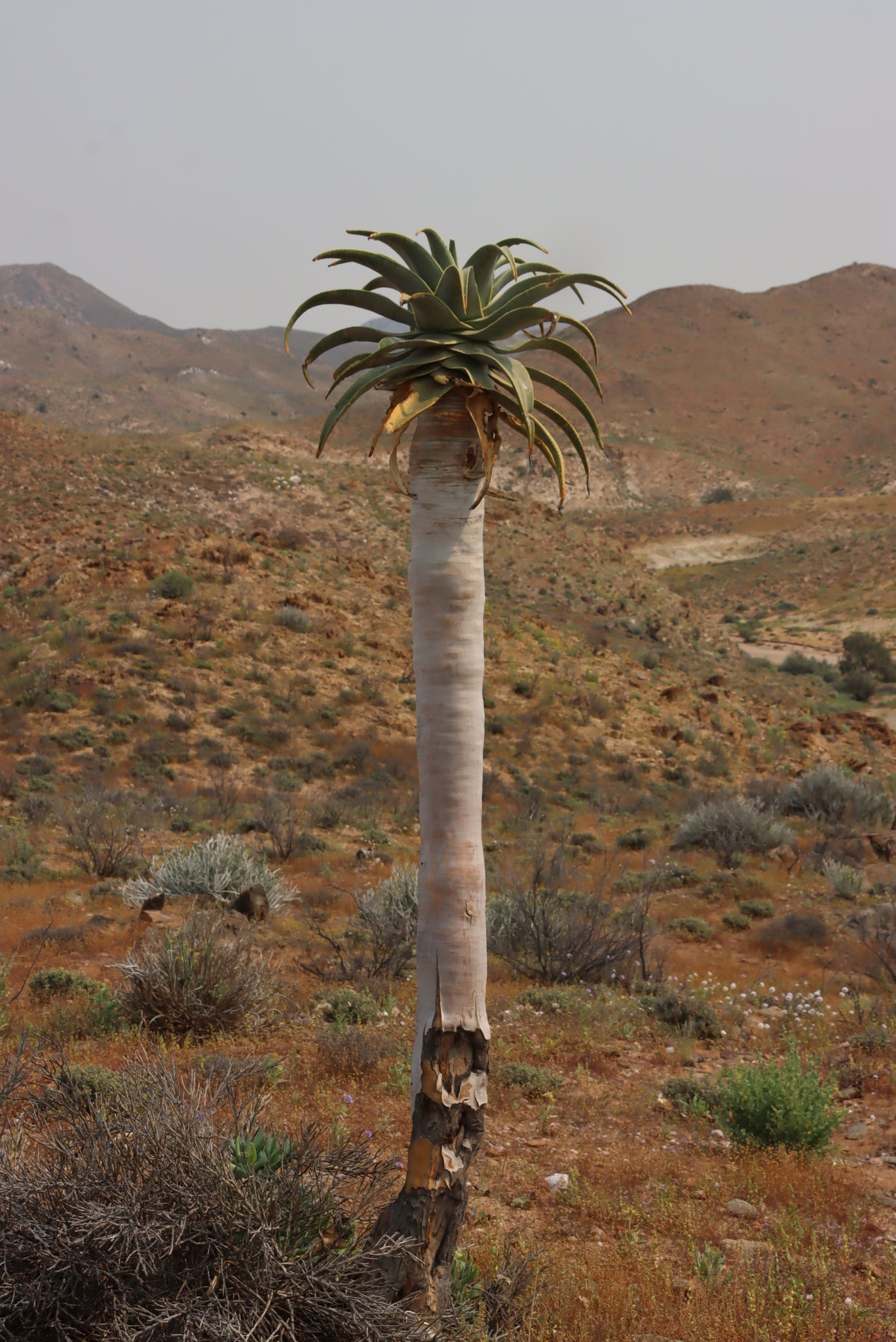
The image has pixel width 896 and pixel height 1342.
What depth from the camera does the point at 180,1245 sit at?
2572 millimetres

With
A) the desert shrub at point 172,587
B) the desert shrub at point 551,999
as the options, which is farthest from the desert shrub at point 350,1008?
the desert shrub at point 172,587

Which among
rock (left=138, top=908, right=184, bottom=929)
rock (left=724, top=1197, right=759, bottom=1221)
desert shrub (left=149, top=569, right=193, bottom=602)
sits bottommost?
rock (left=138, top=908, right=184, bottom=929)

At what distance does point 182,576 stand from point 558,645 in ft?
36.2

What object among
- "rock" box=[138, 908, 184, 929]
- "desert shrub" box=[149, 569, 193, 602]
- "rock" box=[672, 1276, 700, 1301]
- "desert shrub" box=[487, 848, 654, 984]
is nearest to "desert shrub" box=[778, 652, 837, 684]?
"desert shrub" box=[149, 569, 193, 602]

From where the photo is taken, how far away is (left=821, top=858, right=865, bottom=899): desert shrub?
36.1 ft

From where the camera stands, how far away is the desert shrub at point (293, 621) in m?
22.0

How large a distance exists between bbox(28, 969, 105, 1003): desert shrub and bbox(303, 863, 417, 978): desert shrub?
190 centimetres

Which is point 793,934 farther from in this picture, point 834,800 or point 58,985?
point 58,985

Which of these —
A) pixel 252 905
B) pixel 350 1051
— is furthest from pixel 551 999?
pixel 252 905

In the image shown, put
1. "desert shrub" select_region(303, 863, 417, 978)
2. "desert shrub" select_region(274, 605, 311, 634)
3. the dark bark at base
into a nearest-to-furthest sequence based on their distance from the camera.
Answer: the dark bark at base → "desert shrub" select_region(303, 863, 417, 978) → "desert shrub" select_region(274, 605, 311, 634)

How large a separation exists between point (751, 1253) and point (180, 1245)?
2590 millimetres

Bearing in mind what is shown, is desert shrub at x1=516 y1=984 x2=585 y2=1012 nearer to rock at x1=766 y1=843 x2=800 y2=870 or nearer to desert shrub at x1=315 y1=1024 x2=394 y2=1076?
desert shrub at x1=315 y1=1024 x2=394 y2=1076

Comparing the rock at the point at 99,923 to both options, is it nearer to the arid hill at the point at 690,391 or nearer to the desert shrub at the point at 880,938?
the desert shrub at the point at 880,938

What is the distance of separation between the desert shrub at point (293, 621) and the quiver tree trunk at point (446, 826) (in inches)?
776
